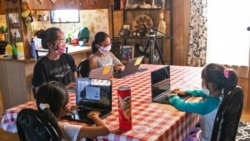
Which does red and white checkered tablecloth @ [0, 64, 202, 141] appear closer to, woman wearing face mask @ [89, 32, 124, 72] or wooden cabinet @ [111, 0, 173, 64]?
woman wearing face mask @ [89, 32, 124, 72]

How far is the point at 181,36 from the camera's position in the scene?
14.1 feet

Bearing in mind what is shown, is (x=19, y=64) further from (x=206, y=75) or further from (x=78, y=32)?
(x=206, y=75)

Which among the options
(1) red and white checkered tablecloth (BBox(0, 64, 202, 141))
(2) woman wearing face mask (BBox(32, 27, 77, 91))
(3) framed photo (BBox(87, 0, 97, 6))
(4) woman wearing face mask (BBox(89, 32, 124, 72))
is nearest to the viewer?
(1) red and white checkered tablecloth (BBox(0, 64, 202, 141))

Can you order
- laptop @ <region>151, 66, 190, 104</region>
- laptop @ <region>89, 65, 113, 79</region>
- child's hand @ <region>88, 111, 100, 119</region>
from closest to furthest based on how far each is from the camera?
1. child's hand @ <region>88, 111, 100, 119</region>
2. laptop @ <region>151, 66, 190, 104</region>
3. laptop @ <region>89, 65, 113, 79</region>

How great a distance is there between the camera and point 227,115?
5.17 feet

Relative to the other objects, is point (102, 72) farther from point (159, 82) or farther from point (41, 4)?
point (41, 4)

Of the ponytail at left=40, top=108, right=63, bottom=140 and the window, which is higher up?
the window

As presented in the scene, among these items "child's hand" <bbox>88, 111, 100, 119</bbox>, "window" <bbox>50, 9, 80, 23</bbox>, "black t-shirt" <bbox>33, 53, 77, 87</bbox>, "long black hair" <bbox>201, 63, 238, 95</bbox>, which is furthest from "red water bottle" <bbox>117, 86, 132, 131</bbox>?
"window" <bbox>50, 9, 80, 23</bbox>

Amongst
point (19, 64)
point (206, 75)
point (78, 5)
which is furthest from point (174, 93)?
point (78, 5)

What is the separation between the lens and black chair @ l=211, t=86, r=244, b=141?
154 centimetres

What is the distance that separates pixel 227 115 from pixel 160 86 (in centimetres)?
59

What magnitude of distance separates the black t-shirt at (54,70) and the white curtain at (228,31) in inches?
83.6

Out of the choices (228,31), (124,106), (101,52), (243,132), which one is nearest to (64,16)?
(101,52)

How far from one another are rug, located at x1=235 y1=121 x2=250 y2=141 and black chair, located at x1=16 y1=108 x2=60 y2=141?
2.35m
